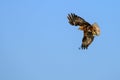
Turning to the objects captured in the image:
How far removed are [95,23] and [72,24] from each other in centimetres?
Answer: 133

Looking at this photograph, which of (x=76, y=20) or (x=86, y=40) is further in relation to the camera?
(x=86, y=40)

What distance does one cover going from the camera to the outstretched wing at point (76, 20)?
2262cm

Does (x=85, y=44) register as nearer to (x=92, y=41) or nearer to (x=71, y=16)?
(x=92, y=41)

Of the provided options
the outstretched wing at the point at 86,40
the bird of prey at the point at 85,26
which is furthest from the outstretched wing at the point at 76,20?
the outstretched wing at the point at 86,40

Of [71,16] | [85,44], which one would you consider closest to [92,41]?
[85,44]

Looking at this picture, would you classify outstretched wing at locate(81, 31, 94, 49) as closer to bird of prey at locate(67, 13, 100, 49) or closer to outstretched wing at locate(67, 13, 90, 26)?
bird of prey at locate(67, 13, 100, 49)

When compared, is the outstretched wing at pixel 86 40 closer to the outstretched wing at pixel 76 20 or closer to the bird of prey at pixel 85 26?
the bird of prey at pixel 85 26

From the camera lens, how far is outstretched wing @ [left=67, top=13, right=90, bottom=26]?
2262 centimetres

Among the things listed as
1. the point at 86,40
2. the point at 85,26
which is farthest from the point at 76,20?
the point at 86,40

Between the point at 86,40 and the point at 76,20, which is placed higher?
the point at 76,20

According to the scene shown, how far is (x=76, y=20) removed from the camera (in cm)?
2267

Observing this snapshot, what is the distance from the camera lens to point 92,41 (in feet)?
77.4

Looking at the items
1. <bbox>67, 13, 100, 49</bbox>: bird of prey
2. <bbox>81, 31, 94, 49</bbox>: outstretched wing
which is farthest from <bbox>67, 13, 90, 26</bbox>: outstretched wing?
<bbox>81, 31, 94, 49</bbox>: outstretched wing

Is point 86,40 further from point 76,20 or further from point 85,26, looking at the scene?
point 76,20
